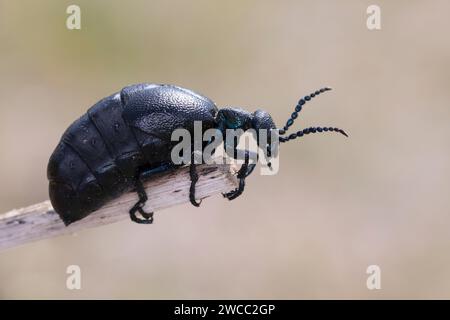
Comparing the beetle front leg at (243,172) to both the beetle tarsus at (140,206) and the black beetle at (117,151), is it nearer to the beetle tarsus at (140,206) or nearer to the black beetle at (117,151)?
the black beetle at (117,151)

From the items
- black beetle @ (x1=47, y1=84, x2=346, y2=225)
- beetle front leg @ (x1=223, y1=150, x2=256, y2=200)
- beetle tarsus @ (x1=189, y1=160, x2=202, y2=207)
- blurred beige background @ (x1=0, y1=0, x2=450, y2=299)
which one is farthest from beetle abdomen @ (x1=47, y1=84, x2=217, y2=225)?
blurred beige background @ (x1=0, y1=0, x2=450, y2=299)

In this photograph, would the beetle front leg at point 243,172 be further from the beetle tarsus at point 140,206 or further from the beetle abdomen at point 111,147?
the beetle tarsus at point 140,206

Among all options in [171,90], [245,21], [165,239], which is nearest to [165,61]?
[245,21]

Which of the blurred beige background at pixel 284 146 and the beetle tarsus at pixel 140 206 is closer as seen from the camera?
the beetle tarsus at pixel 140 206

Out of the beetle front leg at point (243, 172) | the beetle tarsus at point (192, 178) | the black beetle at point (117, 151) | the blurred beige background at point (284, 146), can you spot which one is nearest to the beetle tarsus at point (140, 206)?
the black beetle at point (117, 151)

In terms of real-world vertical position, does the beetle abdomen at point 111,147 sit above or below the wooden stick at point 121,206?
above

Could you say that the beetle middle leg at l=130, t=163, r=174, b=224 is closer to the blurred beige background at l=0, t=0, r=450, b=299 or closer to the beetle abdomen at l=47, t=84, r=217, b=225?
the beetle abdomen at l=47, t=84, r=217, b=225
